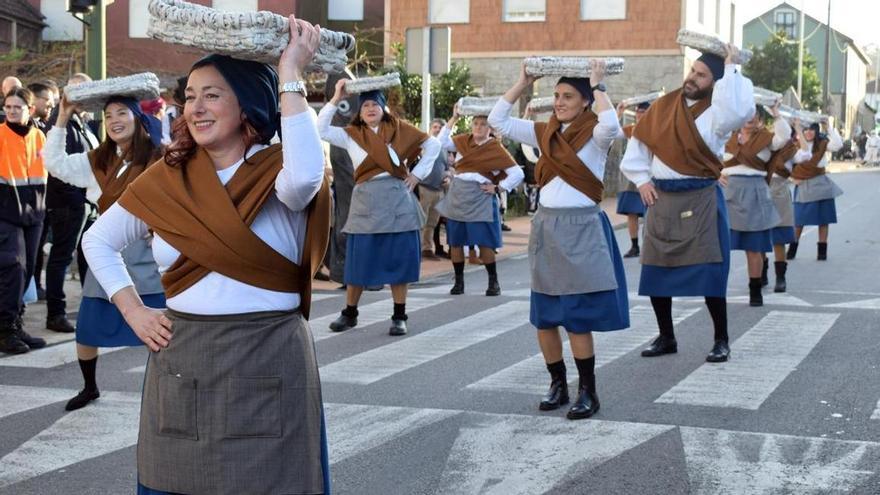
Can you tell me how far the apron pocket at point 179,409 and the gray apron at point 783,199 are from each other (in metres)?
11.1

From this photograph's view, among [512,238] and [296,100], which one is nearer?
[296,100]

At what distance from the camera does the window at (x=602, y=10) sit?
3850cm

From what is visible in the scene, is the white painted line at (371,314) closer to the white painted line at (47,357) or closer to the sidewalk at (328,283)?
the sidewalk at (328,283)

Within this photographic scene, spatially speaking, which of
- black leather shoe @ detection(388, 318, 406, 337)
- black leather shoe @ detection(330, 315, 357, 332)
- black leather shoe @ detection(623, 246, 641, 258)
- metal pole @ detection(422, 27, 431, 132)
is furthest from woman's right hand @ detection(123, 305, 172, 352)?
metal pole @ detection(422, 27, 431, 132)

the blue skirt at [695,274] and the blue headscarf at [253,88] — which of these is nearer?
the blue headscarf at [253,88]

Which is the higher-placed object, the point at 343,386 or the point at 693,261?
the point at 693,261

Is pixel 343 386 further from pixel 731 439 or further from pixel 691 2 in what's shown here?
pixel 691 2

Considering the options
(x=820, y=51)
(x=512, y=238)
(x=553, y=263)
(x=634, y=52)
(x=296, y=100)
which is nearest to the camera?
(x=296, y=100)

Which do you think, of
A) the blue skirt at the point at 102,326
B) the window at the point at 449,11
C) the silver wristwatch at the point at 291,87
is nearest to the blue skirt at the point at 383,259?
the blue skirt at the point at 102,326

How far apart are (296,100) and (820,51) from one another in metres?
93.2

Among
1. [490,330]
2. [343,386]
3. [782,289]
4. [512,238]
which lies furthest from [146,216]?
[512,238]

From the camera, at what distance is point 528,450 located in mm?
6230

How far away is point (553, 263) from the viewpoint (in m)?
7.12

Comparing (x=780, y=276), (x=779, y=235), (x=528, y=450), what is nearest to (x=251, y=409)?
(x=528, y=450)
